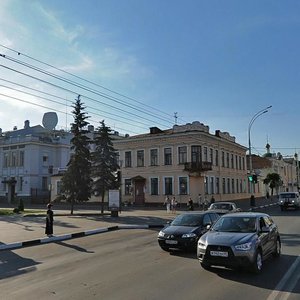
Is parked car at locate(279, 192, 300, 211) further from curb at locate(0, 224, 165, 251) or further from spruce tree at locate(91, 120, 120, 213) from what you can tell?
curb at locate(0, 224, 165, 251)

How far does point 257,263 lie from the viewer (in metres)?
9.89

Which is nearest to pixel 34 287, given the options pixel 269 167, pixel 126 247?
pixel 126 247

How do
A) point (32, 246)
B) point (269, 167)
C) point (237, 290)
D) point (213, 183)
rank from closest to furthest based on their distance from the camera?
point (237, 290) → point (32, 246) → point (213, 183) → point (269, 167)

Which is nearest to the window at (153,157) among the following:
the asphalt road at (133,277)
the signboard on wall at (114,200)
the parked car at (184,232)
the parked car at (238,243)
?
the signboard on wall at (114,200)

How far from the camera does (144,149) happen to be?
2142 inches

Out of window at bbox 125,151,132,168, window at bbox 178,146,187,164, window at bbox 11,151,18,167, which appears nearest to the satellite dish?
window at bbox 11,151,18,167

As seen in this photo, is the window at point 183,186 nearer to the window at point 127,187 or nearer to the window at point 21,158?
the window at point 127,187

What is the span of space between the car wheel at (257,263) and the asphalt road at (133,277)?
7.7 inches

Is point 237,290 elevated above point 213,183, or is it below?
below

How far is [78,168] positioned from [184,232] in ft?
86.3

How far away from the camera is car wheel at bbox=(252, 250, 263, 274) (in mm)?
9758

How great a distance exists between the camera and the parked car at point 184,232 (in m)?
13.2

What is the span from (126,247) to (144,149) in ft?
129

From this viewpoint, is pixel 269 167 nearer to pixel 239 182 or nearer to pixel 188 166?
pixel 239 182
